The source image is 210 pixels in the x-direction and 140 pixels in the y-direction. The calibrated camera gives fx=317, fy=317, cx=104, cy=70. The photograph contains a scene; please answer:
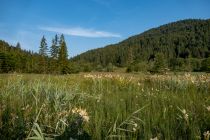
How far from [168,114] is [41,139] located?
1.62m

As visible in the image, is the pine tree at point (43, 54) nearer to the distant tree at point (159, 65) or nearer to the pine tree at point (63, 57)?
the pine tree at point (63, 57)

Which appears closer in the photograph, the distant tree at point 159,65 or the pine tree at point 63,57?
the distant tree at point 159,65

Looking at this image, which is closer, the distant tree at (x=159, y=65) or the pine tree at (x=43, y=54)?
the distant tree at (x=159, y=65)

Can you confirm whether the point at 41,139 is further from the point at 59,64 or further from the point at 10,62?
the point at 10,62

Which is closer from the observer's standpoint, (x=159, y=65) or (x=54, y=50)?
(x=159, y=65)

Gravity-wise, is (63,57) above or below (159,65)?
above

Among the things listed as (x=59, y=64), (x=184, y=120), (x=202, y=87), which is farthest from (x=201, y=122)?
(x=59, y=64)

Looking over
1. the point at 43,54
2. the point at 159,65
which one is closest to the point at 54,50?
the point at 43,54

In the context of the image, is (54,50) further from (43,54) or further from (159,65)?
(159,65)

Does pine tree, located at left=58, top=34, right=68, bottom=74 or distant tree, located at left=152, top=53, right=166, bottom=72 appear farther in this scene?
pine tree, located at left=58, top=34, right=68, bottom=74

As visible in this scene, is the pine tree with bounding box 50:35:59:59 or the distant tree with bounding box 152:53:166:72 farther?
the pine tree with bounding box 50:35:59:59

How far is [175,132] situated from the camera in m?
2.31

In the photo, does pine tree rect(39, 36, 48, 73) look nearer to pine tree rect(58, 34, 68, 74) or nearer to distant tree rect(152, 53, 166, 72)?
pine tree rect(58, 34, 68, 74)

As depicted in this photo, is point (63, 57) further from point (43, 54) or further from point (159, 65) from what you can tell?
point (159, 65)
